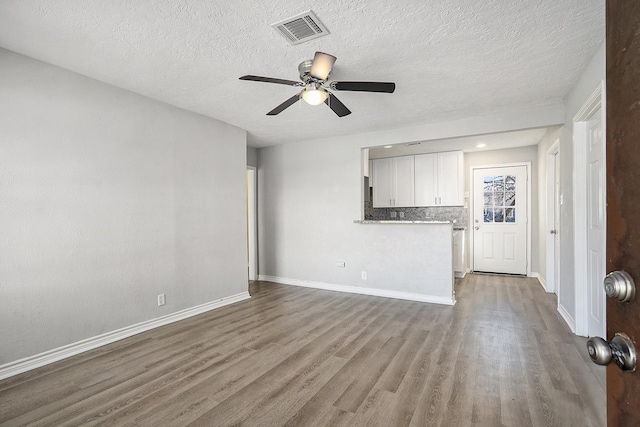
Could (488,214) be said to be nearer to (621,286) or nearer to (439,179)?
(439,179)

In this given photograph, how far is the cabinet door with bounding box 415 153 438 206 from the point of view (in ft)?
19.8

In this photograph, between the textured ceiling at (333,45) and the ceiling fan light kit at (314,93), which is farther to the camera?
the ceiling fan light kit at (314,93)

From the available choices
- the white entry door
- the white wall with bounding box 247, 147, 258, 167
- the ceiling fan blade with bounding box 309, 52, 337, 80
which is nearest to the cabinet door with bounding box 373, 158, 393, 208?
the white entry door

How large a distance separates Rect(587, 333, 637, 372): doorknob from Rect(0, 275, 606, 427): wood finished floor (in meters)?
1.43

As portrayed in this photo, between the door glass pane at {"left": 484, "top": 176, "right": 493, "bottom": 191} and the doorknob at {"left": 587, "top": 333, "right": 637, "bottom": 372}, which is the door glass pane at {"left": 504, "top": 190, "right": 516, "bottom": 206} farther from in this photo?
the doorknob at {"left": 587, "top": 333, "right": 637, "bottom": 372}

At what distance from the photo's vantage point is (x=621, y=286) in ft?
1.92

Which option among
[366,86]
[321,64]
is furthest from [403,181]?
[321,64]

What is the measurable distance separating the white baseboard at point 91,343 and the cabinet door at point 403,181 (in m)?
4.07

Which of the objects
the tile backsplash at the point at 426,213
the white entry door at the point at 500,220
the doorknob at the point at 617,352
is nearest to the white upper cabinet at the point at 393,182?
the tile backsplash at the point at 426,213

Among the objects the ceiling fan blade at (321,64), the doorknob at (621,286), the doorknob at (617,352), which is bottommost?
the doorknob at (617,352)

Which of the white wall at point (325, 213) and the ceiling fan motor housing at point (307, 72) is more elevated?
the ceiling fan motor housing at point (307, 72)

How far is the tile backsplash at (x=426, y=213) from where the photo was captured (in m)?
6.17

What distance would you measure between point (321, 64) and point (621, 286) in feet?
6.75

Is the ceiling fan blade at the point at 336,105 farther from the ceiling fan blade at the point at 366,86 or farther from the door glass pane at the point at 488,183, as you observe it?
the door glass pane at the point at 488,183
